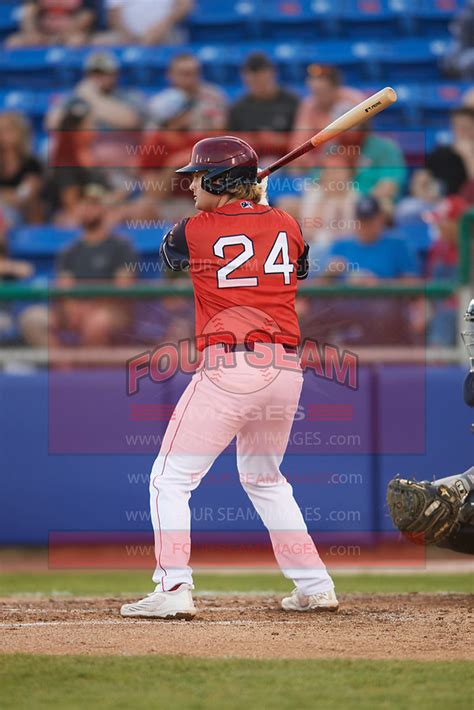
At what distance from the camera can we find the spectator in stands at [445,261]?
6945mm

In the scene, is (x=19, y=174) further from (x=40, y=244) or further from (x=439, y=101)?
(x=439, y=101)

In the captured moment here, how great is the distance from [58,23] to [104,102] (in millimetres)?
1557

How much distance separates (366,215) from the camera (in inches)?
313

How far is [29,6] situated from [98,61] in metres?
1.55

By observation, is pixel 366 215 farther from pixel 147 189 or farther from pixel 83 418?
pixel 83 418

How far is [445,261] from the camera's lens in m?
7.73

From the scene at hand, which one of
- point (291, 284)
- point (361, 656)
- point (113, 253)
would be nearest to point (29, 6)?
point (113, 253)

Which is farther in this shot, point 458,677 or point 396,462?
point 396,462

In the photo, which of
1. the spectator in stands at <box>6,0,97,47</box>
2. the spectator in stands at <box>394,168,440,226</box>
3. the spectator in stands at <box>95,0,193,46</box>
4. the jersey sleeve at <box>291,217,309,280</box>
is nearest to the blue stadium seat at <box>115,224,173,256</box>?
the spectator in stands at <box>394,168,440,226</box>

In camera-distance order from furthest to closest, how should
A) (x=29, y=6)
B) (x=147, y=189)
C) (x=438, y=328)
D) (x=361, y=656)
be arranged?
(x=29, y=6)
(x=147, y=189)
(x=438, y=328)
(x=361, y=656)

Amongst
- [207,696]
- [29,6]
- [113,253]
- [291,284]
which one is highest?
[29,6]

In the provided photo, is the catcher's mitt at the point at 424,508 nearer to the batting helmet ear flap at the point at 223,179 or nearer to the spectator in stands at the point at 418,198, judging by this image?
the batting helmet ear flap at the point at 223,179

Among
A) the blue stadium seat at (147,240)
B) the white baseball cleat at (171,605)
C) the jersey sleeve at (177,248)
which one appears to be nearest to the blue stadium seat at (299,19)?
the blue stadium seat at (147,240)

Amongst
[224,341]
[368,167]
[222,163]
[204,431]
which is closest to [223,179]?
[222,163]
